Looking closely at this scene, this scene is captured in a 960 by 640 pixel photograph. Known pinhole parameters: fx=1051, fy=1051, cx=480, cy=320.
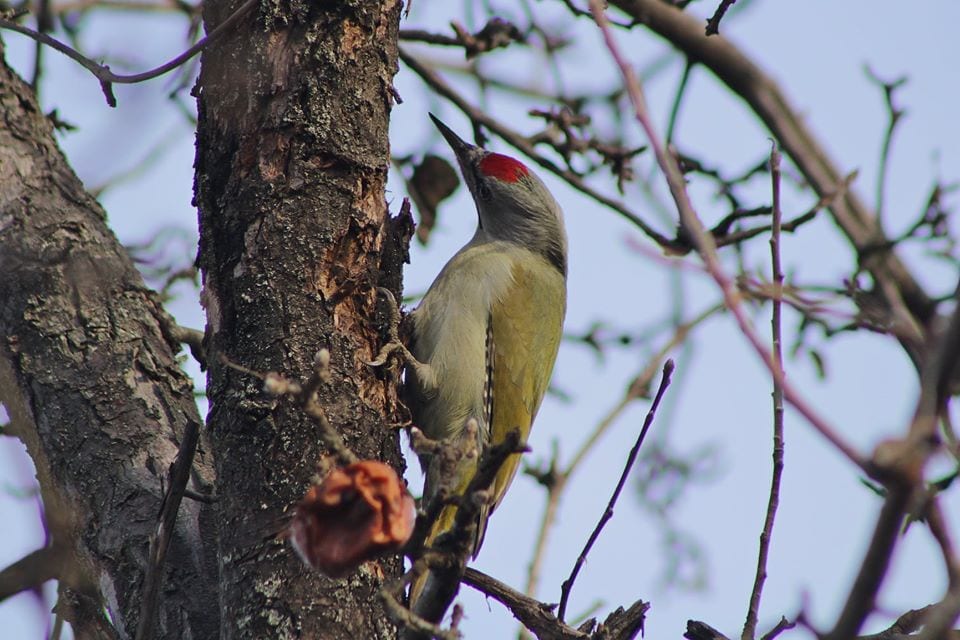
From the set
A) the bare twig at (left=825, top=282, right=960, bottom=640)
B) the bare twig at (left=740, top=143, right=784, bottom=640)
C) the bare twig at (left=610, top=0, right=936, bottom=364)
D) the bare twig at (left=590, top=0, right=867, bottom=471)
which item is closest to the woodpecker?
the bare twig at (left=610, top=0, right=936, bottom=364)

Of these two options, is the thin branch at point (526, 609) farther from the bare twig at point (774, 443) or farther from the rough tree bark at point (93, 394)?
the rough tree bark at point (93, 394)

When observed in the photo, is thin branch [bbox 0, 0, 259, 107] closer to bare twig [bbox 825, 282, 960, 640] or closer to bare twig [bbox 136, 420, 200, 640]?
bare twig [bbox 136, 420, 200, 640]

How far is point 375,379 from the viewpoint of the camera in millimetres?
3230

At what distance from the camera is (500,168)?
5.95 meters

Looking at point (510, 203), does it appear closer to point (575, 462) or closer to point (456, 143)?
point (456, 143)

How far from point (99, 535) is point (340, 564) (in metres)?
1.82

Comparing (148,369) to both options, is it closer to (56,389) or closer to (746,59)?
(56,389)

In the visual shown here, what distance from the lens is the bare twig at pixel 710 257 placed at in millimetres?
1216

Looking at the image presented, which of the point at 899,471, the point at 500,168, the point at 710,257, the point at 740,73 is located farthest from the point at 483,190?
the point at 899,471

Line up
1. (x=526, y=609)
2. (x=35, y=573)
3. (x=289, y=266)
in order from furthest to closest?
(x=289, y=266), (x=526, y=609), (x=35, y=573)

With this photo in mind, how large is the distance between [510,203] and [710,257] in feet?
13.6

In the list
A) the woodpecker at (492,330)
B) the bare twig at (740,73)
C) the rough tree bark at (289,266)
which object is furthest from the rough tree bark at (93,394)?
the bare twig at (740,73)

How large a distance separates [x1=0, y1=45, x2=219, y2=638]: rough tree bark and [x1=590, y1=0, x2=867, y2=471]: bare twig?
179 centimetres

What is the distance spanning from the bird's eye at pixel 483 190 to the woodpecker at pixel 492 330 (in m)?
0.01
